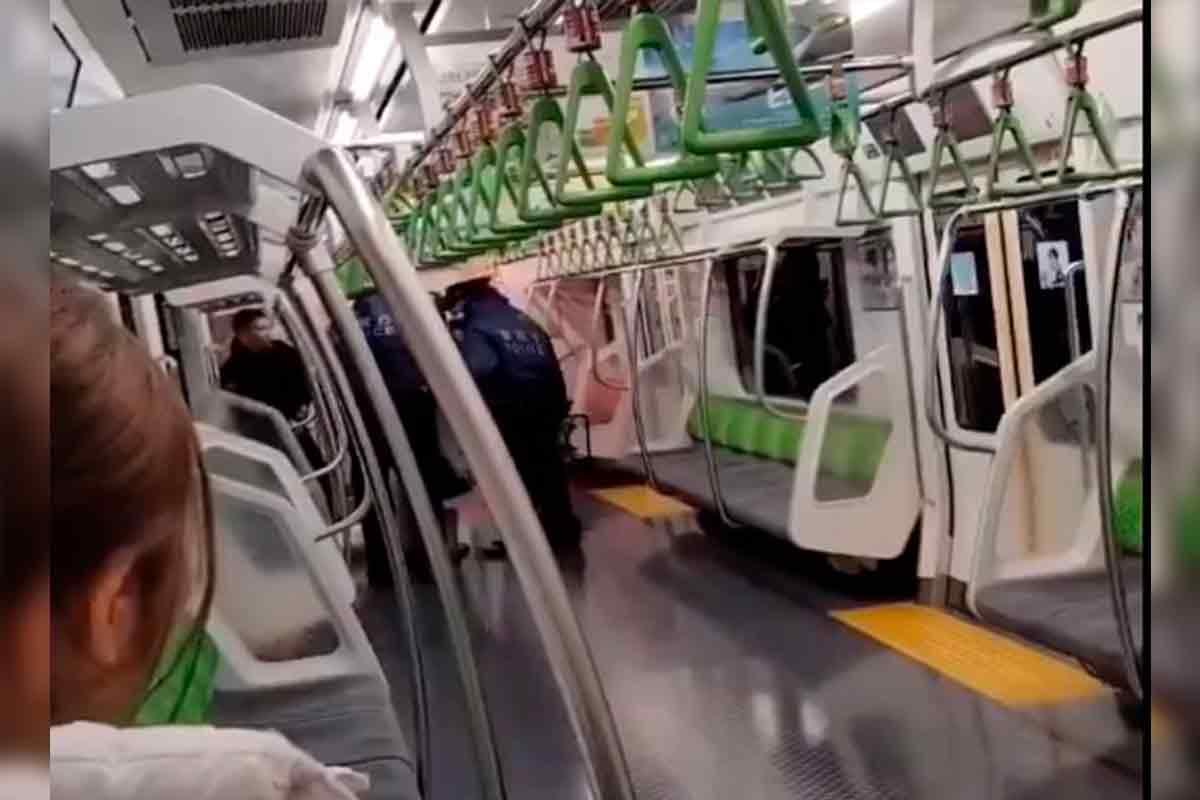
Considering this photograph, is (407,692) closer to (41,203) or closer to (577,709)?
(577,709)

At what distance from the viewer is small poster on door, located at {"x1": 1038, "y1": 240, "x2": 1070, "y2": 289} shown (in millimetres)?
5539

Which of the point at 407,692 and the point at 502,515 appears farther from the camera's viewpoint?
the point at 407,692

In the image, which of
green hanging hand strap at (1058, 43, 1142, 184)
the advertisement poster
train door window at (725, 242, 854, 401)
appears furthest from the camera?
train door window at (725, 242, 854, 401)

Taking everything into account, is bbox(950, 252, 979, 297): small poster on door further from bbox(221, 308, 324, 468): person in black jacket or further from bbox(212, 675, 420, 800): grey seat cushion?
bbox(221, 308, 324, 468): person in black jacket

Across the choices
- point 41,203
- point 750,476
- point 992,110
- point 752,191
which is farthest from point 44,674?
point 750,476

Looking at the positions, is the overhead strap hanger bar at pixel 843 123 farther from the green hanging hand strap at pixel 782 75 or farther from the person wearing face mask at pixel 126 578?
the person wearing face mask at pixel 126 578

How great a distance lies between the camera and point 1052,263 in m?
5.60

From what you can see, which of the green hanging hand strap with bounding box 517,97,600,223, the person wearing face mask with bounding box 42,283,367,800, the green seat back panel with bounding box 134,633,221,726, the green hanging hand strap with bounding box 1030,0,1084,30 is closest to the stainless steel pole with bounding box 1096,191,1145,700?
the green hanging hand strap with bounding box 1030,0,1084,30

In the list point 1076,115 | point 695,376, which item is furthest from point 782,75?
point 695,376

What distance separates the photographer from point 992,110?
5.56 metres

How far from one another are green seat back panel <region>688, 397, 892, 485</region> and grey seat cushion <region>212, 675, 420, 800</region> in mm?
3895

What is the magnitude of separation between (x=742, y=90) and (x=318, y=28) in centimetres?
187

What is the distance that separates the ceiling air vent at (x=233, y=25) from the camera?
4.27 meters

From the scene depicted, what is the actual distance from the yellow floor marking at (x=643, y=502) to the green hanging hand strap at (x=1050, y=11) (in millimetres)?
7148
